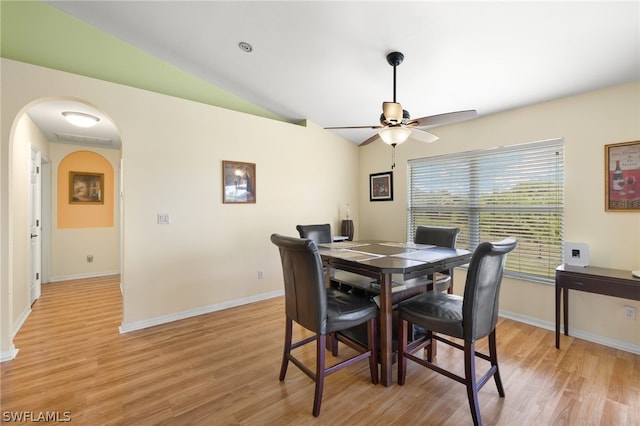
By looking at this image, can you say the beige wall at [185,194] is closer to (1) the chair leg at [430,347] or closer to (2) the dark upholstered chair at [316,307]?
(2) the dark upholstered chair at [316,307]

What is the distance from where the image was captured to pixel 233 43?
2.76 m

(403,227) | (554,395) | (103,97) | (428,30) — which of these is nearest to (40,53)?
(103,97)

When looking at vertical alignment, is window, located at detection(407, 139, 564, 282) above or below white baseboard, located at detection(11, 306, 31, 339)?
above

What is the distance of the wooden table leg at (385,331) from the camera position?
1.95 m

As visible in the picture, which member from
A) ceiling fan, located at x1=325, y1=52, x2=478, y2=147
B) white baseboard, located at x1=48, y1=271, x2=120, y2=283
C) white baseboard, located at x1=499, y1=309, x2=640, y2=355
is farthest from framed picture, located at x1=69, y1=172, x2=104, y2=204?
white baseboard, located at x1=499, y1=309, x2=640, y2=355

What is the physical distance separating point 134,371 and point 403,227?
357 cm

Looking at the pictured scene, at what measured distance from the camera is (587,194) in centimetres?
275

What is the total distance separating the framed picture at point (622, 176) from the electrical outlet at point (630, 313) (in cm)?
86

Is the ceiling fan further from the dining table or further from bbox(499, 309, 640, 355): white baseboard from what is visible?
bbox(499, 309, 640, 355): white baseboard

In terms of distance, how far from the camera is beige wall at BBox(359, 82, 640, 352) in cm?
254

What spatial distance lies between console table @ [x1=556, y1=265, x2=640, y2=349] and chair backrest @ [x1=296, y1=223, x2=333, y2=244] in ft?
7.26

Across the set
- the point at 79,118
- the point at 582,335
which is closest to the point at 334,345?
the point at 582,335

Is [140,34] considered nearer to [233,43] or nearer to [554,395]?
[233,43]

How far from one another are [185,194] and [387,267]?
2515 millimetres
